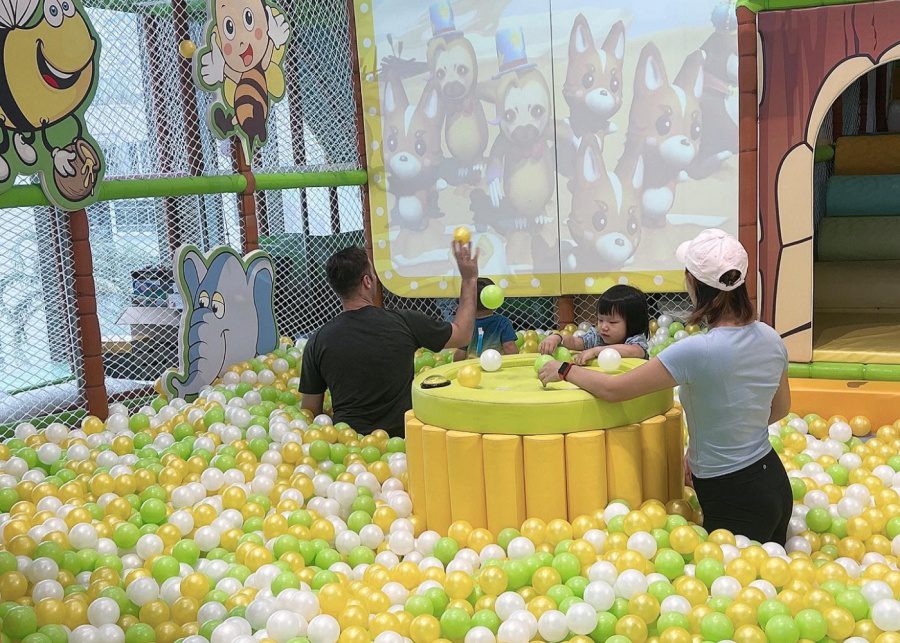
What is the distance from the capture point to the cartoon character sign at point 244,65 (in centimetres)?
502

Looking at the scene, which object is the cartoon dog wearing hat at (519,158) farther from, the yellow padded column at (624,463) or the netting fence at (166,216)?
the yellow padded column at (624,463)

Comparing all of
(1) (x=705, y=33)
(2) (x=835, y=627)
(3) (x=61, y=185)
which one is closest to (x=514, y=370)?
(2) (x=835, y=627)

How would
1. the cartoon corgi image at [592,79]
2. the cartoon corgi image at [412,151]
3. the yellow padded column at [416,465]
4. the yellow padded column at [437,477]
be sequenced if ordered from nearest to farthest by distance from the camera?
the yellow padded column at [437,477], the yellow padded column at [416,465], the cartoon corgi image at [592,79], the cartoon corgi image at [412,151]

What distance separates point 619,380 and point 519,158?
3175 millimetres

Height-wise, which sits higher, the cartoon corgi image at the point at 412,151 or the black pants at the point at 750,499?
the cartoon corgi image at the point at 412,151

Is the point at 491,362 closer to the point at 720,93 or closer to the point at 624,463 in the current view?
the point at 624,463

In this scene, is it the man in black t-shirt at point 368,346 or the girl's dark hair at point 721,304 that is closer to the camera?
the girl's dark hair at point 721,304

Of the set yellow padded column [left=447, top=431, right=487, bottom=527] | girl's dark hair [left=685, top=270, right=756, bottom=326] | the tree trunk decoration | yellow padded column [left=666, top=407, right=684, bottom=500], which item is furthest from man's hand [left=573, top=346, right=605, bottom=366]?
the tree trunk decoration

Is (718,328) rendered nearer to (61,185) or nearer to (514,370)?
(514,370)

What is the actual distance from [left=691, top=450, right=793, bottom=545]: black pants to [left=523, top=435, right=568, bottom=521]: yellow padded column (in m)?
0.42

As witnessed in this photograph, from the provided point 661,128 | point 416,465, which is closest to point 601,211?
point 661,128

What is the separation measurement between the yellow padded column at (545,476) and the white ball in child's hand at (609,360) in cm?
43

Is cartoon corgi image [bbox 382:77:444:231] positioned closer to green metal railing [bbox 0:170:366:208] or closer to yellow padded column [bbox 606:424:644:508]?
green metal railing [bbox 0:170:366:208]

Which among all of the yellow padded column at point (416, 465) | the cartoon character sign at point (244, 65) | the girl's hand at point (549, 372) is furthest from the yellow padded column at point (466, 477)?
the cartoon character sign at point (244, 65)
